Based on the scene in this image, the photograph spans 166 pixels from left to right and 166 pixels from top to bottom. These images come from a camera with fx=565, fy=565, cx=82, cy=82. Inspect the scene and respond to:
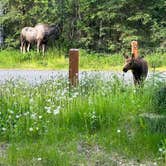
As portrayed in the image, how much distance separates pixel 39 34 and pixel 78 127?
16.6 m

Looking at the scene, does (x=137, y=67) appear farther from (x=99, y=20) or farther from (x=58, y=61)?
(x=99, y=20)

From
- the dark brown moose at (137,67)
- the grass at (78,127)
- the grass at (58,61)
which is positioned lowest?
the grass at (58,61)

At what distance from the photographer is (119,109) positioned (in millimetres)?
8016

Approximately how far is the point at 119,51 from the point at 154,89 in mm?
15933

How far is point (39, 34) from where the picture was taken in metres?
23.9

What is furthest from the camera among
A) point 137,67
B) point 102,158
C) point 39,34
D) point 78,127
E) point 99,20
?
point 99,20

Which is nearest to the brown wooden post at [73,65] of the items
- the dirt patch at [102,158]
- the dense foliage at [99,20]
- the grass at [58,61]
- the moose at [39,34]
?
the dirt patch at [102,158]

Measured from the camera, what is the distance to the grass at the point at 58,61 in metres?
20.2

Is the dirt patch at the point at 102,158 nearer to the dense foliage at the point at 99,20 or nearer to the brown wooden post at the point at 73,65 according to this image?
the brown wooden post at the point at 73,65

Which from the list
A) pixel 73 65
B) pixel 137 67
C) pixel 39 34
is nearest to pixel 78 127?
pixel 73 65

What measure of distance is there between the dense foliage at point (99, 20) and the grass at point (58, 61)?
167 cm

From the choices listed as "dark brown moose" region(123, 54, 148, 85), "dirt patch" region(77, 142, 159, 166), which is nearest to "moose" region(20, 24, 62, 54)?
"dark brown moose" region(123, 54, 148, 85)

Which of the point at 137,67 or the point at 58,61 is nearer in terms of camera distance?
the point at 137,67

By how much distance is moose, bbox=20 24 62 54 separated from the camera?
23.9m
